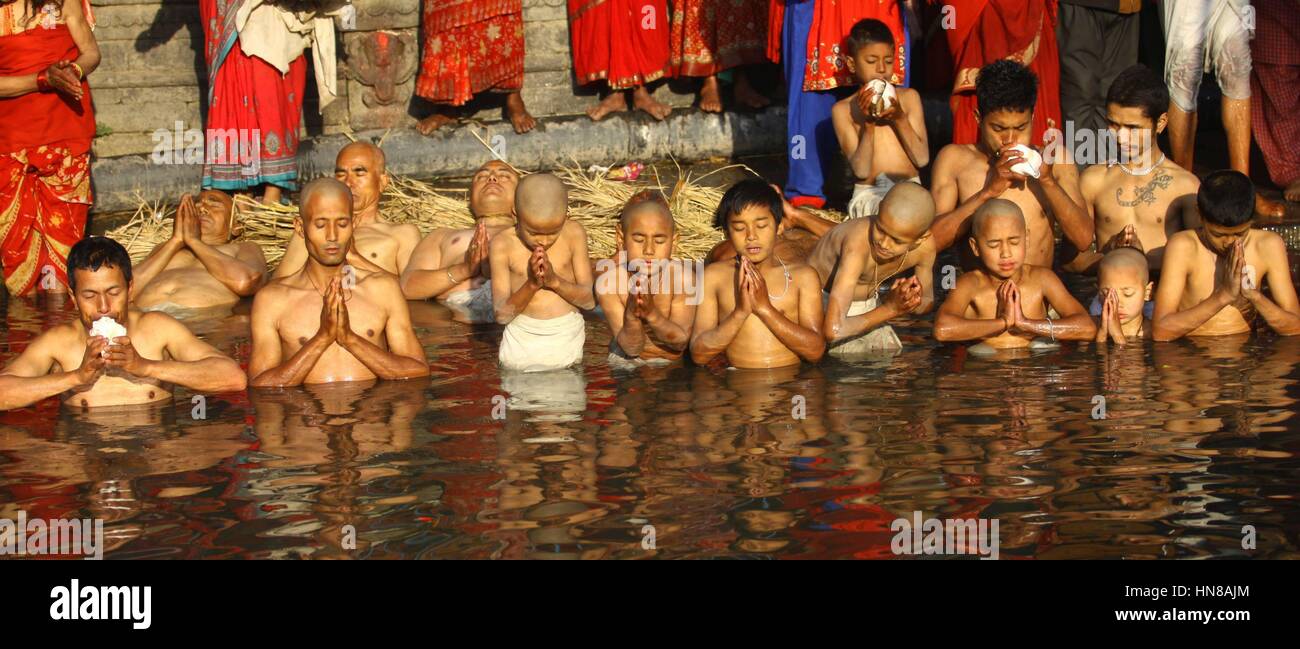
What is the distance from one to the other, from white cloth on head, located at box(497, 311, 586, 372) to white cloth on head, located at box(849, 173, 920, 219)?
7.74ft

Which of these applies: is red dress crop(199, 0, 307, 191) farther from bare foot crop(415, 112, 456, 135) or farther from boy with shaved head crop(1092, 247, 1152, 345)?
boy with shaved head crop(1092, 247, 1152, 345)

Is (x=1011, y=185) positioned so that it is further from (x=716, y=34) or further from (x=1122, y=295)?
(x=716, y=34)

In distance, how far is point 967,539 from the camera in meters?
5.24

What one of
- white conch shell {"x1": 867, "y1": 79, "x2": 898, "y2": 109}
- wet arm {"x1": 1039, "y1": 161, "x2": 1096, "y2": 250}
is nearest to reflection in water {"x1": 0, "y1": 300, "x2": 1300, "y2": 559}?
wet arm {"x1": 1039, "y1": 161, "x2": 1096, "y2": 250}

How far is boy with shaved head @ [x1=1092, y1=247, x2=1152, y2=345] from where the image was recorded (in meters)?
8.11

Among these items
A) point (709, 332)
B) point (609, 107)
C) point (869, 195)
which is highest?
point (609, 107)

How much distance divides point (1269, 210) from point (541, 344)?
173 inches

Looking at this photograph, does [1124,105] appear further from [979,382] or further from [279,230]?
[279,230]

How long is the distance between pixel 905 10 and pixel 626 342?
160 inches

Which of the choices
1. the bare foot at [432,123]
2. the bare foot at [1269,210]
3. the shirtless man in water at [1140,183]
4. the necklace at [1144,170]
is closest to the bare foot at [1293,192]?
the bare foot at [1269,210]

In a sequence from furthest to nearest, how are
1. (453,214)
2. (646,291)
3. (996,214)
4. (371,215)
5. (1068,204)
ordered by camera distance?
1. (453,214)
2. (371,215)
3. (1068,204)
4. (996,214)
5. (646,291)

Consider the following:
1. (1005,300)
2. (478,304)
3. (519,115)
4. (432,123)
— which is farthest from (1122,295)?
(432,123)

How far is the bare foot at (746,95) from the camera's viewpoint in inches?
483

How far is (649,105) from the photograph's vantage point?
12195mm
